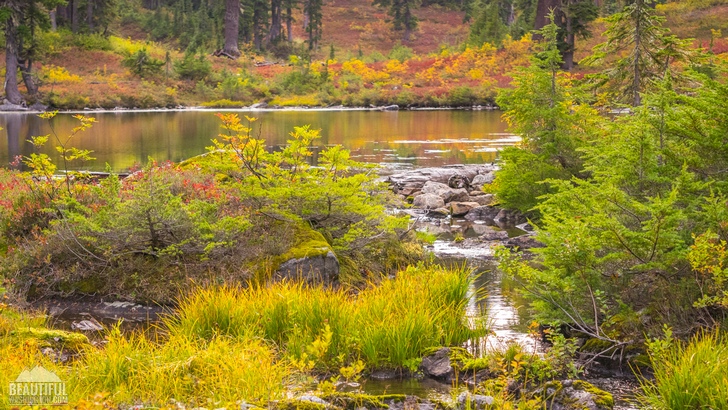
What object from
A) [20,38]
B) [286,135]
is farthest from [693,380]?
[20,38]

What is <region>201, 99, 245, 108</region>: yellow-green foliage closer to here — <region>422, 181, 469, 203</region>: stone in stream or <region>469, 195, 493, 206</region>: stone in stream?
<region>422, 181, 469, 203</region>: stone in stream

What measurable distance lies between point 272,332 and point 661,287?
3.60m

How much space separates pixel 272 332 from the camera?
6871mm

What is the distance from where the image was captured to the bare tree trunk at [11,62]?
40469 millimetres

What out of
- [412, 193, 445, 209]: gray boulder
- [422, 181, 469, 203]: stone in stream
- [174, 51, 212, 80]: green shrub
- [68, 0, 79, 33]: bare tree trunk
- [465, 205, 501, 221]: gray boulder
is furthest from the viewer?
[68, 0, 79, 33]: bare tree trunk

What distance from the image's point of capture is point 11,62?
41375 mm

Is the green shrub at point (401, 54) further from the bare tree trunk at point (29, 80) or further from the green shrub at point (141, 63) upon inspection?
the bare tree trunk at point (29, 80)

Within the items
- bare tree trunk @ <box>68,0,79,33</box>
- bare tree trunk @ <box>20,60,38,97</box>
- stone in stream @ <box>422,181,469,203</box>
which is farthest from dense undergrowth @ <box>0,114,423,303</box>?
bare tree trunk @ <box>68,0,79,33</box>

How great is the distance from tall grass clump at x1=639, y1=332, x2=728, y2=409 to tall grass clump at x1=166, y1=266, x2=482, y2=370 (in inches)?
76.7

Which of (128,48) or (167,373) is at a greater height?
(128,48)

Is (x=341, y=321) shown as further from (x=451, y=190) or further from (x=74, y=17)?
(x=74, y=17)

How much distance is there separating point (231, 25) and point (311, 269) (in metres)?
56.7

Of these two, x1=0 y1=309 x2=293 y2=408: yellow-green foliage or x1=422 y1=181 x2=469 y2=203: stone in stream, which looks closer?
x1=0 y1=309 x2=293 y2=408: yellow-green foliage

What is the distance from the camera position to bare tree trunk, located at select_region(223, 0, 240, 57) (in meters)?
62.2
